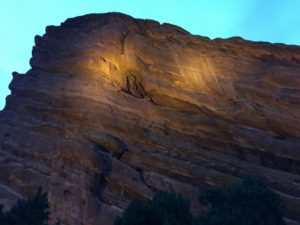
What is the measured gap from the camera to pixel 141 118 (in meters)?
33.5

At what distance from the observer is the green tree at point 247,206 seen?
23638 mm

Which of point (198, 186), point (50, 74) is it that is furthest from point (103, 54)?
point (198, 186)

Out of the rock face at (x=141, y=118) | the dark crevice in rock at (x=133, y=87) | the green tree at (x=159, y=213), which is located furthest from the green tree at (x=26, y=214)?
the dark crevice in rock at (x=133, y=87)

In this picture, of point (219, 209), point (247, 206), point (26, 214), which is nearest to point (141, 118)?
point (219, 209)

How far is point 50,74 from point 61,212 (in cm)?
1311

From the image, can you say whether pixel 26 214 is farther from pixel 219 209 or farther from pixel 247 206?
pixel 247 206

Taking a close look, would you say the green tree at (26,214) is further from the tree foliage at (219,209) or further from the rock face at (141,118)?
the rock face at (141,118)

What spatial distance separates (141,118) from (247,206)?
36.2ft

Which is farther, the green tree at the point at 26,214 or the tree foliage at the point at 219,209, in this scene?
the tree foliage at the point at 219,209

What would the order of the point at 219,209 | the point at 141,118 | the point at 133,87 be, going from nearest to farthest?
the point at 219,209
the point at 141,118
the point at 133,87

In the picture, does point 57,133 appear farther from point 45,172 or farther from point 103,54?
point 103,54

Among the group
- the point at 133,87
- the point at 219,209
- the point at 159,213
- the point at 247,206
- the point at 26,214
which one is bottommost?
the point at 26,214

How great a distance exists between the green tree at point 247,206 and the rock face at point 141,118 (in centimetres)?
308

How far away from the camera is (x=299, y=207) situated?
28.6 metres
